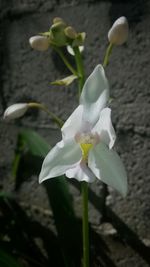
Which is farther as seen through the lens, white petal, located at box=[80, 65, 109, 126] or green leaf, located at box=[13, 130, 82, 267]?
green leaf, located at box=[13, 130, 82, 267]

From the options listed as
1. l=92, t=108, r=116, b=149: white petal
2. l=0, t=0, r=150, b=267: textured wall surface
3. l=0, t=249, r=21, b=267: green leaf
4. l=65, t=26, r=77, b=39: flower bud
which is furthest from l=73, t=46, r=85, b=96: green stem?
l=0, t=249, r=21, b=267: green leaf

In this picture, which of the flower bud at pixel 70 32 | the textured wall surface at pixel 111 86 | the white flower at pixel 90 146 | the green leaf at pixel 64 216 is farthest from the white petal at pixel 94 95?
the green leaf at pixel 64 216

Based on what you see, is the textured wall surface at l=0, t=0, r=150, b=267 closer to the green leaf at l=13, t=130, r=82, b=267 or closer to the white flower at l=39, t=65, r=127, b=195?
the green leaf at l=13, t=130, r=82, b=267

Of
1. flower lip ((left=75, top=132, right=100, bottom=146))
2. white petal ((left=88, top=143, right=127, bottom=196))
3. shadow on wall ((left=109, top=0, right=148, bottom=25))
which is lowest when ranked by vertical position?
white petal ((left=88, top=143, right=127, bottom=196))

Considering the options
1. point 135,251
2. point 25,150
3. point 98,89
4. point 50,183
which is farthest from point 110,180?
point 25,150

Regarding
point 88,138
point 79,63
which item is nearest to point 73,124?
point 88,138

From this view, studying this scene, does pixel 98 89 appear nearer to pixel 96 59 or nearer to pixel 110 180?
pixel 110 180

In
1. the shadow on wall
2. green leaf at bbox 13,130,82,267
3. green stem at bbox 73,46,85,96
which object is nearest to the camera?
green stem at bbox 73,46,85,96
